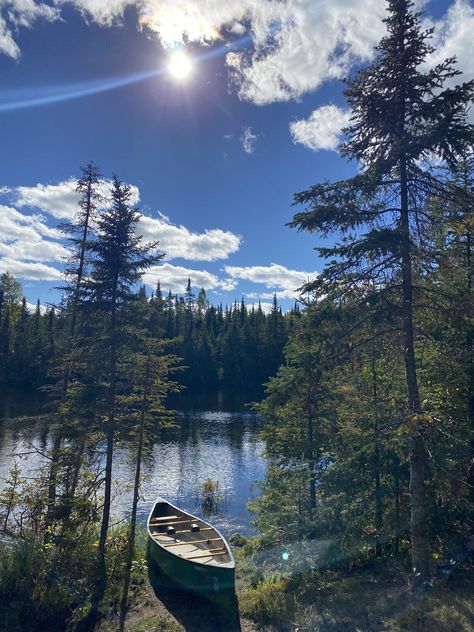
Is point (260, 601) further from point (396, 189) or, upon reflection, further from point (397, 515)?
point (396, 189)

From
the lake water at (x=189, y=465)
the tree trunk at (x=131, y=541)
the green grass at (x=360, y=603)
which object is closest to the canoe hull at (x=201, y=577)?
the green grass at (x=360, y=603)

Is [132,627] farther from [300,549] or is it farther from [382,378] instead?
[382,378]

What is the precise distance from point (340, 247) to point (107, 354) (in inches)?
305

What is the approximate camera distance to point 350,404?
1228 cm

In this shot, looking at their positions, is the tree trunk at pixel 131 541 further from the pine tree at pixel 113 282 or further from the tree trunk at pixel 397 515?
the tree trunk at pixel 397 515

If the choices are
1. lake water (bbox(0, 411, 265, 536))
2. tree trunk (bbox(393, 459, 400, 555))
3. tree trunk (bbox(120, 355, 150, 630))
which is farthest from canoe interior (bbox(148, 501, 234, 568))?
tree trunk (bbox(393, 459, 400, 555))

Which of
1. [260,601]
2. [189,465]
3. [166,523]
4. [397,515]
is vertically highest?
[397,515]

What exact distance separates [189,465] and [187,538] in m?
15.5

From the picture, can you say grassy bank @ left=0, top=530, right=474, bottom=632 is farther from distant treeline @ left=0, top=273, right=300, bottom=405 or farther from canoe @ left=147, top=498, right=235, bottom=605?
distant treeline @ left=0, top=273, right=300, bottom=405

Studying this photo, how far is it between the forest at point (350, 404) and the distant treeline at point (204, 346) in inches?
2022

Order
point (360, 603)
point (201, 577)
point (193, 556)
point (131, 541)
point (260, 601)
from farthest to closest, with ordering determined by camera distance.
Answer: point (131, 541)
point (193, 556)
point (201, 577)
point (260, 601)
point (360, 603)

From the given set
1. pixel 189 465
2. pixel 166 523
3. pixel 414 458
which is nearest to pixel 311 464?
pixel 414 458

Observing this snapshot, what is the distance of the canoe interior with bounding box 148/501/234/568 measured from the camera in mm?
11227

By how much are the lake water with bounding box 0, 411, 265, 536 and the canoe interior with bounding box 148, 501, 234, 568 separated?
1.60 m
